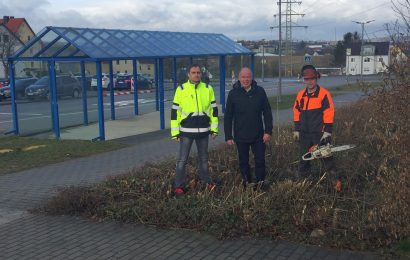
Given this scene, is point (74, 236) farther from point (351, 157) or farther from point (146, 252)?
point (351, 157)

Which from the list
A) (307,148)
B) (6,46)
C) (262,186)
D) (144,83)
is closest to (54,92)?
(262,186)

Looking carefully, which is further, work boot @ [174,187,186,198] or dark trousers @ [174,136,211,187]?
dark trousers @ [174,136,211,187]

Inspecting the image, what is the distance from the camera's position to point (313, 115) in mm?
6191

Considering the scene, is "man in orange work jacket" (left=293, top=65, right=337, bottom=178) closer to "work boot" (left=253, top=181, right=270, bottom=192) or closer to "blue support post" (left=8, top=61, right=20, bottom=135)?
"work boot" (left=253, top=181, right=270, bottom=192)

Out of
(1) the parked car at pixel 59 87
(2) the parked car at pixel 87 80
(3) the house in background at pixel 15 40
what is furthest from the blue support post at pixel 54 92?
(3) the house in background at pixel 15 40

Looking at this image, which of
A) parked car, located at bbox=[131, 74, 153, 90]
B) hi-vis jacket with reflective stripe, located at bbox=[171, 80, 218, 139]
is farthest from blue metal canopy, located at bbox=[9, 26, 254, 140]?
parked car, located at bbox=[131, 74, 153, 90]

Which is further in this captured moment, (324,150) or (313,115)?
(313,115)

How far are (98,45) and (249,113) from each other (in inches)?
320

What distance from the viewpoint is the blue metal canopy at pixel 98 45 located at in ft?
42.7

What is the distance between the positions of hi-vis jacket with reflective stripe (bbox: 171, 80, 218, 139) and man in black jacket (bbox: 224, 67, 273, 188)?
27 cm

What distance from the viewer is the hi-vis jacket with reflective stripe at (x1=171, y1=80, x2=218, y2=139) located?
20.7 feet

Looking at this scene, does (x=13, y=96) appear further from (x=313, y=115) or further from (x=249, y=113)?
(x=313, y=115)

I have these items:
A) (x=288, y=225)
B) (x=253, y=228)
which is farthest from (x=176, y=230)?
(x=288, y=225)

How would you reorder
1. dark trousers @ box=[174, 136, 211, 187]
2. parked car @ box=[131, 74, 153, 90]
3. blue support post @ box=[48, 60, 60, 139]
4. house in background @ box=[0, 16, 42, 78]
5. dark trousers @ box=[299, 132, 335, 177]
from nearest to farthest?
dark trousers @ box=[299, 132, 335, 177] < dark trousers @ box=[174, 136, 211, 187] < blue support post @ box=[48, 60, 60, 139] < house in background @ box=[0, 16, 42, 78] < parked car @ box=[131, 74, 153, 90]
